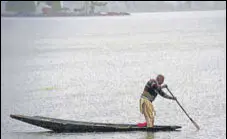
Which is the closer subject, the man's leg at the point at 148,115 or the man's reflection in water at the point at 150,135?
the man's leg at the point at 148,115

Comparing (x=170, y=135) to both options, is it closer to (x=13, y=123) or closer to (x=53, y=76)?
(x=13, y=123)

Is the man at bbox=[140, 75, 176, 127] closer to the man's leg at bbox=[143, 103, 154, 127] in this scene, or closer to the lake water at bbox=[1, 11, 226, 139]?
the man's leg at bbox=[143, 103, 154, 127]

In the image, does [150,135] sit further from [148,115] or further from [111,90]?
[111,90]

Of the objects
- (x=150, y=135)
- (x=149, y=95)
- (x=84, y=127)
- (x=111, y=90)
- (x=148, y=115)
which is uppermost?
(x=149, y=95)

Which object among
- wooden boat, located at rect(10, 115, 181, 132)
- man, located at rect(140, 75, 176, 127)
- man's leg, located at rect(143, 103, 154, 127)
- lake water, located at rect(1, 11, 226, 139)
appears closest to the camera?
man, located at rect(140, 75, 176, 127)

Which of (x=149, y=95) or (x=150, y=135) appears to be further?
(x=150, y=135)

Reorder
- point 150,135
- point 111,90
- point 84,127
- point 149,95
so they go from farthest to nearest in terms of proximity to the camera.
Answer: point 111,90 → point 84,127 → point 150,135 → point 149,95

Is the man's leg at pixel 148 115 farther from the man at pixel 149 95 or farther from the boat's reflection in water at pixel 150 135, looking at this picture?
the boat's reflection in water at pixel 150 135

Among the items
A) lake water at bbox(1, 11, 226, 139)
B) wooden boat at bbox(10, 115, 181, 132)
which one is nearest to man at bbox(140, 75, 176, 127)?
wooden boat at bbox(10, 115, 181, 132)

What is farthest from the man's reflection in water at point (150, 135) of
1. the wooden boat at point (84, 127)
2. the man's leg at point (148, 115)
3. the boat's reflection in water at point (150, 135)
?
the man's leg at point (148, 115)

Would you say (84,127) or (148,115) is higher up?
(148,115)

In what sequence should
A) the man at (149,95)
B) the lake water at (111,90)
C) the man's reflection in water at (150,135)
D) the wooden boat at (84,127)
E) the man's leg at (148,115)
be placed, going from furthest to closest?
the lake water at (111,90), the wooden boat at (84,127), the man's reflection in water at (150,135), the man's leg at (148,115), the man at (149,95)

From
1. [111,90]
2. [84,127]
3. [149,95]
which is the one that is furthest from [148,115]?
[111,90]

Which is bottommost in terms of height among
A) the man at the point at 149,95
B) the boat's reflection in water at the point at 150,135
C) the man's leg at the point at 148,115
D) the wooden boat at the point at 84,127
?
the boat's reflection in water at the point at 150,135
